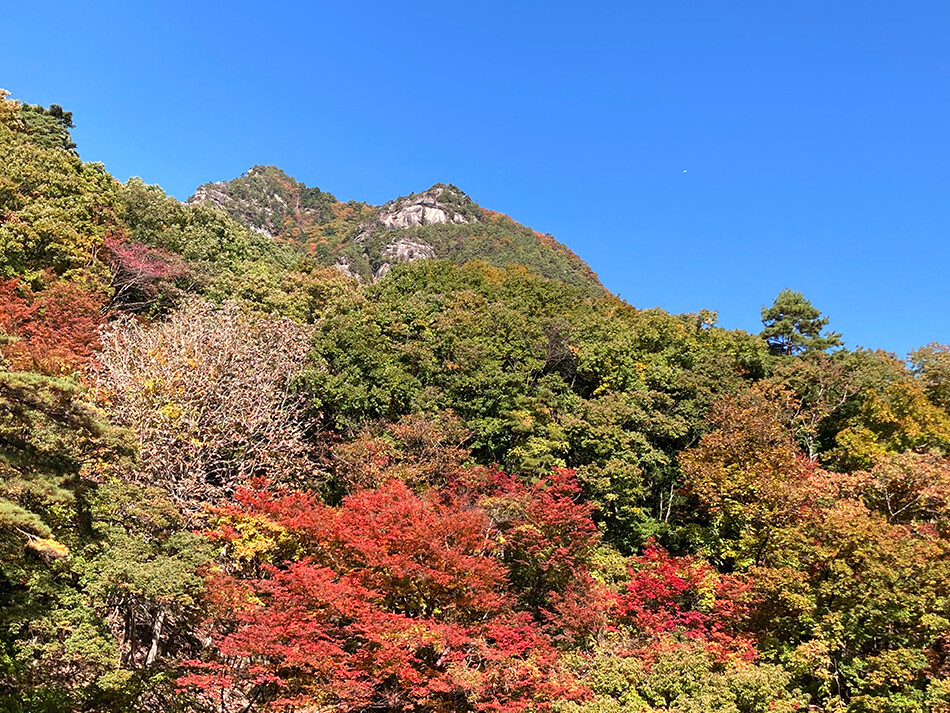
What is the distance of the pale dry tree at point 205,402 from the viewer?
13.9 meters

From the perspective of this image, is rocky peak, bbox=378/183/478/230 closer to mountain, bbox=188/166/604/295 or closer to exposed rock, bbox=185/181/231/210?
mountain, bbox=188/166/604/295

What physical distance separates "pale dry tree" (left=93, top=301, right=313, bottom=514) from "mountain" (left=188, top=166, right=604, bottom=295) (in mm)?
44178

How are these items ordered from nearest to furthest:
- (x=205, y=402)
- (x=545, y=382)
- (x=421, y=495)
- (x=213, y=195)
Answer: (x=205, y=402), (x=421, y=495), (x=545, y=382), (x=213, y=195)

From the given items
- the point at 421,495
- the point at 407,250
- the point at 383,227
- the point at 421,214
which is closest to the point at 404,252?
the point at 407,250

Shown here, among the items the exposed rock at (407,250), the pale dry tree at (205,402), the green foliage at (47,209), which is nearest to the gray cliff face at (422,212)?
the exposed rock at (407,250)

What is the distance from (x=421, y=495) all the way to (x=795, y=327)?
21379 mm

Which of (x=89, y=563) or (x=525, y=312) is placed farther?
(x=525, y=312)

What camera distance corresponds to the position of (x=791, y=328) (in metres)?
27.0

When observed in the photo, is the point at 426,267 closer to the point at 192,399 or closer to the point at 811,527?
the point at 192,399

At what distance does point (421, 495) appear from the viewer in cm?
1541

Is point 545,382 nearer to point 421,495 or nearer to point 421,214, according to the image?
point 421,495

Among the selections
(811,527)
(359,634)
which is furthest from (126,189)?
(811,527)

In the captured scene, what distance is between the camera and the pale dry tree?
1391cm

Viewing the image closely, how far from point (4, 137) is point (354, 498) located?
2124 centimetres
